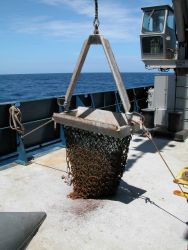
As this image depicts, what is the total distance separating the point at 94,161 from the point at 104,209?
0.78 m

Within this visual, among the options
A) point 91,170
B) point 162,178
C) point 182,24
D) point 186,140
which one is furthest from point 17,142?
point 182,24

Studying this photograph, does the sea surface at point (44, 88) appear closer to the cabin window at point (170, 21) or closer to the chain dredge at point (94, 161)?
the cabin window at point (170, 21)

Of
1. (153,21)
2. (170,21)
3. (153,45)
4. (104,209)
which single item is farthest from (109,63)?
(170,21)

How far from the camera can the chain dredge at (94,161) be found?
5.14 meters

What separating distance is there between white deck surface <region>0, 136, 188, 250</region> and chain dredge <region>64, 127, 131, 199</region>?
8.8 inches

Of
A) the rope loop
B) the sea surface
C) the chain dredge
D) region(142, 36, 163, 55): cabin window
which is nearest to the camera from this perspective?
the chain dredge

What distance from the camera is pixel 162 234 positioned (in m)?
4.49

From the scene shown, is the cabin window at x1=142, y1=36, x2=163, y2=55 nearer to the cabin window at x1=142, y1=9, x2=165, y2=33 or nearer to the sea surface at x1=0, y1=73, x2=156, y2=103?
the cabin window at x1=142, y1=9, x2=165, y2=33

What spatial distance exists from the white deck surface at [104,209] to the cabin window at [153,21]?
648cm

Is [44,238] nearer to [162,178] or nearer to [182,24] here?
[162,178]

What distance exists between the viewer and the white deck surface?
14.1ft

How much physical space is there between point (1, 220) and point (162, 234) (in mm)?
2364

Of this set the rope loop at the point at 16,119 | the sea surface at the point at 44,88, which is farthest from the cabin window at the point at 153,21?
the rope loop at the point at 16,119

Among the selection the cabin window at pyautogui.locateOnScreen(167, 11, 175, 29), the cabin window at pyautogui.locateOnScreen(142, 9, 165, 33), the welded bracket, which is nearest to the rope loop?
the welded bracket
